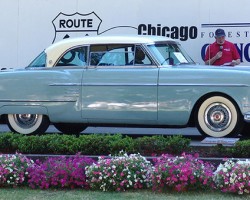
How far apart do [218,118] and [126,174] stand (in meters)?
2.90

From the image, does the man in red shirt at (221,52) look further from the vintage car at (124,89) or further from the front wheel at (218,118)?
the front wheel at (218,118)

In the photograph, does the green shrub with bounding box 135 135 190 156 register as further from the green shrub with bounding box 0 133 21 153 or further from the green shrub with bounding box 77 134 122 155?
the green shrub with bounding box 0 133 21 153

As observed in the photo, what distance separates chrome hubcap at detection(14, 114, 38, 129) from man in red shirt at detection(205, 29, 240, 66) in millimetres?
3446

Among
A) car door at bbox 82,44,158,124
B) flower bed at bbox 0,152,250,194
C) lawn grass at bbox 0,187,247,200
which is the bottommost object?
lawn grass at bbox 0,187,247,200

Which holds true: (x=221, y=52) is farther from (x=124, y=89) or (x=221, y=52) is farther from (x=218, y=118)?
(x=124, y=89)

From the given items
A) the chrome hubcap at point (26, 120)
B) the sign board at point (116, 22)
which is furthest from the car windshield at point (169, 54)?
the chrome hubcap at point (26, 120)

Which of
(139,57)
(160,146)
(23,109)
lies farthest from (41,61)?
(160,146)

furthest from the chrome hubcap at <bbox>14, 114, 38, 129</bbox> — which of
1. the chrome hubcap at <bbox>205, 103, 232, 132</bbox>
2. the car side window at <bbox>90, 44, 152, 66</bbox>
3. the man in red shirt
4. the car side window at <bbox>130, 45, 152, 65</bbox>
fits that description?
the man in red shirt

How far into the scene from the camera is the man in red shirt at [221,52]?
1107cm

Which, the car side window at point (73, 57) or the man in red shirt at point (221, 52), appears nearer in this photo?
the car side window at point (73, 57)

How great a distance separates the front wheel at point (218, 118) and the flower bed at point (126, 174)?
2.22 meters

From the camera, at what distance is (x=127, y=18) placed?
12.0 meters

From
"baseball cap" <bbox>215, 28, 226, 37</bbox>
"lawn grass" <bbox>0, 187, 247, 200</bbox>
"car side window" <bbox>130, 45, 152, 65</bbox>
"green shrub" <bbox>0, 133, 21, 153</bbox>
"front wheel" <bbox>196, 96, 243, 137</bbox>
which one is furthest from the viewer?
"baseball cap" <bbox>215, 28, 226, 37</bbox>

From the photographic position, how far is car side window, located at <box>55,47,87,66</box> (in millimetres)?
9734
